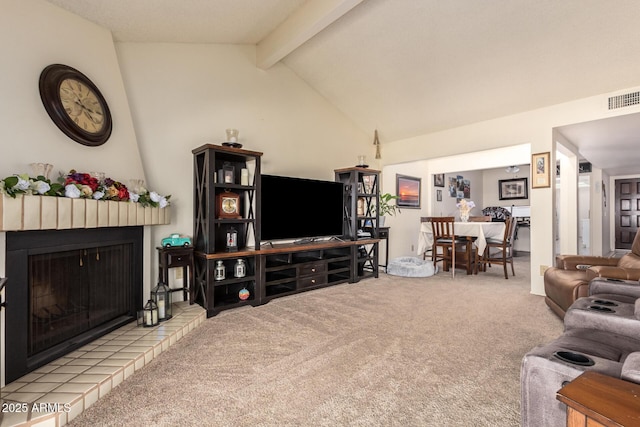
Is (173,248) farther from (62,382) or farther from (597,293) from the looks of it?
(597,293)

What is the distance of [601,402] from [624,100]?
3.65 metres

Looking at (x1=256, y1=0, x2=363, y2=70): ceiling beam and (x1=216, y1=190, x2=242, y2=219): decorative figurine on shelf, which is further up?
(x1=256, y1=0, x2=363, y2=70): ceiling beam

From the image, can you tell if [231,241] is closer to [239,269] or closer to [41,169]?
[239,269]

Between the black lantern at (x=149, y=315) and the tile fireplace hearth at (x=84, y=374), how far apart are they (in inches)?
2.2

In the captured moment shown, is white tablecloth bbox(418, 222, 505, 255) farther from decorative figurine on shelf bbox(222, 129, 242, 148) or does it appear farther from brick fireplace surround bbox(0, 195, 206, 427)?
brick fireplace surround bbox(0, 195, 206, 427)

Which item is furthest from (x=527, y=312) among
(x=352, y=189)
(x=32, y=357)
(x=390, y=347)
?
(x=32, y=357)

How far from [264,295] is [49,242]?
1877 mm

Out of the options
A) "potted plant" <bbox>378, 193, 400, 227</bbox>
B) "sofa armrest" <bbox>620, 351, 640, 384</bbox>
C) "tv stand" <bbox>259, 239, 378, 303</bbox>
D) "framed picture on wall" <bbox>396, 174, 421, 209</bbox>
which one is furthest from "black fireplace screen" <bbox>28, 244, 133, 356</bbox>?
"framed picture on wall" <bbox>396, 174, 421, 209</bbox>

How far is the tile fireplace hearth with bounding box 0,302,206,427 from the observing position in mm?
1375

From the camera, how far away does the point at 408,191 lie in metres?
5.99

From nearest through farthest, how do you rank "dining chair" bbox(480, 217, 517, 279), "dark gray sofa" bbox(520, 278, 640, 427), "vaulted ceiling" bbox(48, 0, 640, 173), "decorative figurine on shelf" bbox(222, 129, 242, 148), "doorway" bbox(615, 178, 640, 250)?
"dark gray sofa" bbox(520, 278, 640, 427)
"vaulted ceiling" bbox(48, 0, 640, 173)
"decorative figurine on shelf" bbox(222, 129, 242, 148)
"dining chair" bbox(480, 217, 517, 279)
"doorway" bbox(615, 178, 640, 250)

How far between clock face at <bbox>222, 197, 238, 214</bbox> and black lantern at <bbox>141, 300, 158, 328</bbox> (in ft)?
3.59

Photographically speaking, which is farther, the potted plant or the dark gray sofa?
the potted plant

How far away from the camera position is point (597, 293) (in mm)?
2115
